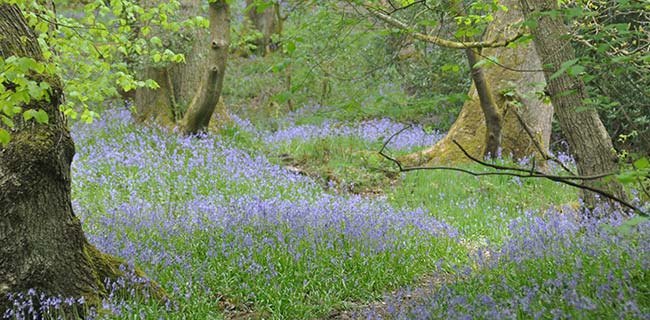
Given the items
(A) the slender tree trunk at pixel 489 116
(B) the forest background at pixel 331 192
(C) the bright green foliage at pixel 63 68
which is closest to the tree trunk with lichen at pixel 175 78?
(B) the forest background at pixel 331 192

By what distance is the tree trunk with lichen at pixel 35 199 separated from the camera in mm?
3516

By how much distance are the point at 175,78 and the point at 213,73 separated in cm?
184

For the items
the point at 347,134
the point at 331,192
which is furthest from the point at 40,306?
the point at 347,134

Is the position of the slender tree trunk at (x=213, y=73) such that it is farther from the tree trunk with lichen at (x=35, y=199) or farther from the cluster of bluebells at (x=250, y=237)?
the tree trunk with lichen at (x=35, y=199)

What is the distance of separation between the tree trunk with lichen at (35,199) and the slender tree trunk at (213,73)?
21.9ft

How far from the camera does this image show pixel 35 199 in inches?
142

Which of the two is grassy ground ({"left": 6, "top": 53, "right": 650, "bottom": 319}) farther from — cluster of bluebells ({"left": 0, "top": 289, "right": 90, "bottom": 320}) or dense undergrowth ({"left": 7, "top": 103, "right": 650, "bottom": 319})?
cluster of bluebells ({"left": 0, "top": 289, "right": 90, "bottom": 320})

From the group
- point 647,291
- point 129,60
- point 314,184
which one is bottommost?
point 314,184

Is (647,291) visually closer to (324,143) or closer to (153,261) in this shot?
(153,261)

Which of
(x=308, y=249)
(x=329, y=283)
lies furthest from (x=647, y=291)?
(x=308, y=249)

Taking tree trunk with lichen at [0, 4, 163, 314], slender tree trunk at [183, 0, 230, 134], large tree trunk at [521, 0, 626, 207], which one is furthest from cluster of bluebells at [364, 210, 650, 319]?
slender tree trunk at [183, 0, 230, 134]

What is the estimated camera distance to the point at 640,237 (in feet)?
13.7

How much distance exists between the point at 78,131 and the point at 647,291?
1103 centimetres

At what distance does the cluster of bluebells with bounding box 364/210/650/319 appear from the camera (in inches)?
127
